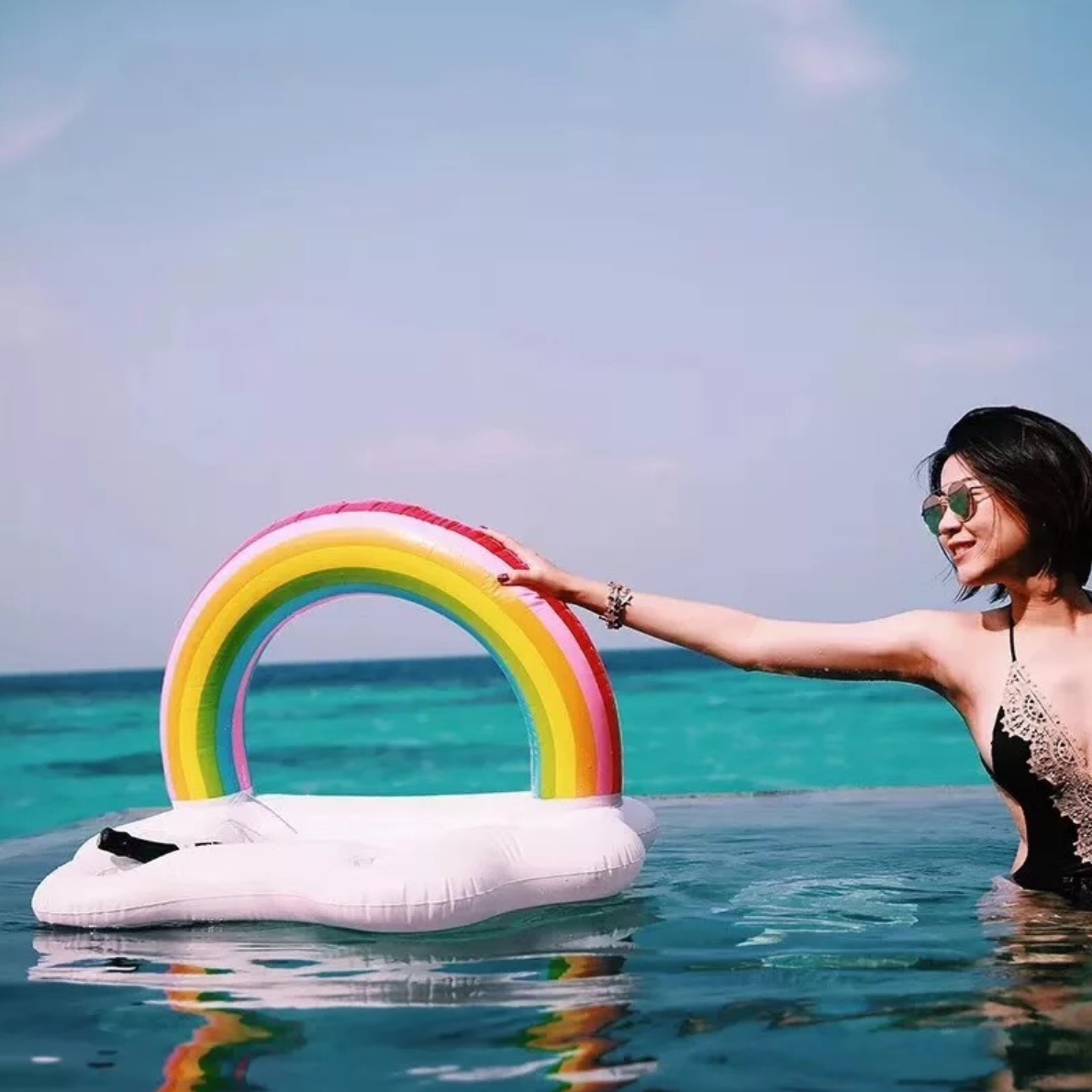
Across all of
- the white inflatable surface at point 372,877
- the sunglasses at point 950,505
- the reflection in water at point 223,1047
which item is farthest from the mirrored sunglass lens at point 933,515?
the reflection in water at point 223,1047

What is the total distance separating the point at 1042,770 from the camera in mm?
2652

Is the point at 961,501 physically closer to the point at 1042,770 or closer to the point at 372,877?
the point at 1042,770

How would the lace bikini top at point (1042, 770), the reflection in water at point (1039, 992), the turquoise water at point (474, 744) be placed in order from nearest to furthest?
the reflection in water at point (1039, 992) < the lace bikini top at point (1042, 770) < the turquoise water at point (474, 744)

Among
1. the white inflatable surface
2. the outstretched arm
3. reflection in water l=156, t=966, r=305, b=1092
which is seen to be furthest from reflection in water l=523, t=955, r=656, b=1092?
the outstretched arm

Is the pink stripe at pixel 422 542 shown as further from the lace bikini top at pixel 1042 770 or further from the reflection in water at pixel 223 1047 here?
the reflection in water at pixel 223 1047

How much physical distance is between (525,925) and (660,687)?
26361 millimetres

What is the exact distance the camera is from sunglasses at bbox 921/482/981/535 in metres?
2.74

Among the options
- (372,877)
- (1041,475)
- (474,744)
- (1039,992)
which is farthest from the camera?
(474,744)

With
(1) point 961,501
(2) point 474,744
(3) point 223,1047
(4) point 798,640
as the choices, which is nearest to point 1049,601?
(1) point 961,501

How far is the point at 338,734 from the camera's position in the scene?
1892cm

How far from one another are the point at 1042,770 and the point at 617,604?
909mm

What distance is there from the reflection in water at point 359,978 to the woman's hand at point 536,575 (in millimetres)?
724

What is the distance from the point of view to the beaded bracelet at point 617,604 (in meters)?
3.12

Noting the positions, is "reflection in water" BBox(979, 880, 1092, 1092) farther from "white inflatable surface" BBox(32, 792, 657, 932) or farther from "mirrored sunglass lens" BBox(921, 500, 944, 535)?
"white inflatable surface" BBox(32, 792, 657, 932)
